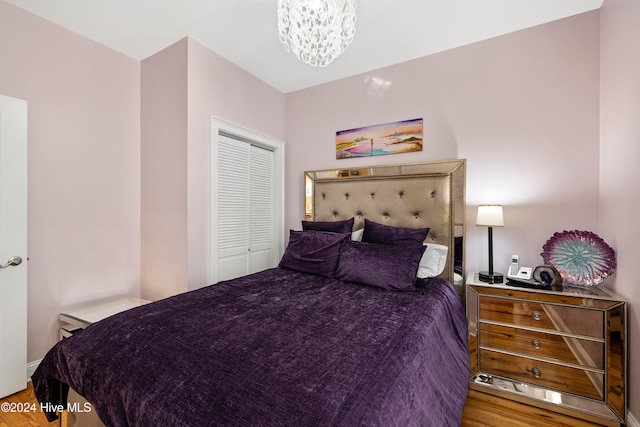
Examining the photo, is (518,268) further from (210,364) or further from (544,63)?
(210,364)

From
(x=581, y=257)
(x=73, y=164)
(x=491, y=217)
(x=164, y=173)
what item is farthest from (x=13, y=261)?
(x=581, y=257)

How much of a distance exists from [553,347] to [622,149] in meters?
1.28

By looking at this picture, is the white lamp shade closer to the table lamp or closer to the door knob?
the table lamp

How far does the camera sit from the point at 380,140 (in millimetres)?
2764

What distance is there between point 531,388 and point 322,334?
154 cm

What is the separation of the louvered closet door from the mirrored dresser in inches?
82.5

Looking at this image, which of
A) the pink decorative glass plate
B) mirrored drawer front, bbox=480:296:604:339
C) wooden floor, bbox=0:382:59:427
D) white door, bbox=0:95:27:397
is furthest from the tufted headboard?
wooden floor, bbox=0:382:59:427

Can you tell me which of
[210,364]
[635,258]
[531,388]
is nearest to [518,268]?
[635,258]

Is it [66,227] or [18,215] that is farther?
[66,227]

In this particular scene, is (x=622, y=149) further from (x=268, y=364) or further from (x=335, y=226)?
(x=268, y=364)

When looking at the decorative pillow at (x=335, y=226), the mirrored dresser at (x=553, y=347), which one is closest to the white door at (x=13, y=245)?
the decorative pillow at (x=335, y=226)

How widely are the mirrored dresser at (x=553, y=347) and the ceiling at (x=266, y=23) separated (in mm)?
1967

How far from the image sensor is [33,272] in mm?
2033

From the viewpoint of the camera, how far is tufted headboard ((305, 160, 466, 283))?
233 centimetres
